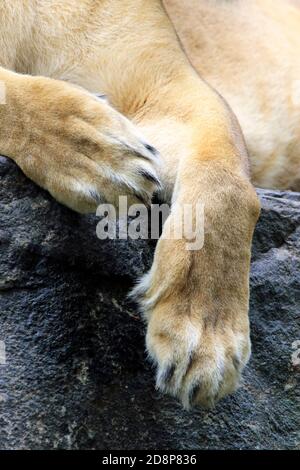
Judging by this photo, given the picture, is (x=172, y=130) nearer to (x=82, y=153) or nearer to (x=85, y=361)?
(x=82, y=153)

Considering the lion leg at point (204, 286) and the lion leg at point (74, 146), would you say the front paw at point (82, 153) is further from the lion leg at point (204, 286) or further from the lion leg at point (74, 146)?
the lion leg at point (204, 286)

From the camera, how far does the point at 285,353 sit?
192 cm

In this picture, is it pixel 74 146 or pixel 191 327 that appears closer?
pixel 191 327

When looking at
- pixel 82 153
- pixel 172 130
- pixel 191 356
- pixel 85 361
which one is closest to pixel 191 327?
pixel 191 356

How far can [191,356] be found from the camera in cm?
157

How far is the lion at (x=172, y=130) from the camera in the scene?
163 centimetres

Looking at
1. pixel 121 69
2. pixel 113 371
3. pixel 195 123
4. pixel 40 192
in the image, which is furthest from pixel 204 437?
pixel 121 69

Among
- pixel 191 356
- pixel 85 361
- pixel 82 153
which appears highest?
pixel 82 153

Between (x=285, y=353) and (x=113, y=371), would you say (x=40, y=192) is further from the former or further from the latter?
(x=285, y=353)

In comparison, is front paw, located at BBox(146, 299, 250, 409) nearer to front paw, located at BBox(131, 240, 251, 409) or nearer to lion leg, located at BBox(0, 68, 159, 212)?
front paw, located at BBox(131, 240, 251, 409)

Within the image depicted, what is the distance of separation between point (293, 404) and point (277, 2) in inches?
58.3

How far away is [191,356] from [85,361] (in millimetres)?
221

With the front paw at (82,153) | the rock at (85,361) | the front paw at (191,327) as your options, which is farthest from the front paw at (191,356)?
the front paw at (82,153)

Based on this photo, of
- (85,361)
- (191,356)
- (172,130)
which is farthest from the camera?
(172,130)
